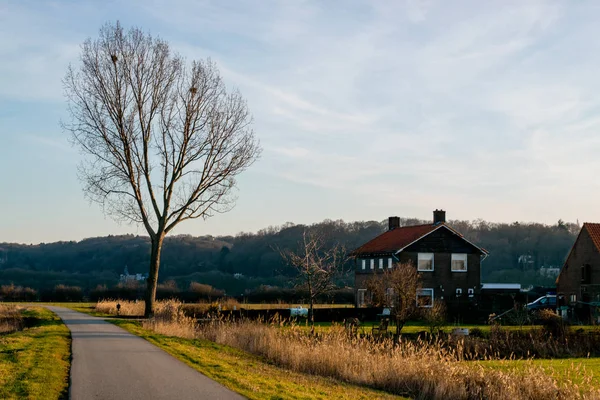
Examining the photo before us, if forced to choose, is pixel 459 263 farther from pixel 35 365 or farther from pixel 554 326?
pixel 35 365

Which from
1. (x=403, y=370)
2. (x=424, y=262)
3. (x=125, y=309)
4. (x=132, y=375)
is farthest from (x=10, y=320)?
(x=424, y=262)

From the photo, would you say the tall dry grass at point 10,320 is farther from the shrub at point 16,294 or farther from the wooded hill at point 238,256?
the wooded hill at point 238,256

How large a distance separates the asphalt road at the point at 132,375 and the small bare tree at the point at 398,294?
1204 cm

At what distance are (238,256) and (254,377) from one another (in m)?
132

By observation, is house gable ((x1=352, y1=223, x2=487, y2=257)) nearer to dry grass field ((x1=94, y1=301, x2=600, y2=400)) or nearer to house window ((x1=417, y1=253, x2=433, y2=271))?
house window ((x1=417, y1=253, x2=433, y2=271))

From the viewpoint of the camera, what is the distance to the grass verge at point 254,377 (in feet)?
40.2

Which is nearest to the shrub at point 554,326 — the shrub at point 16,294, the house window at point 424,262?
the house window at point 424,262

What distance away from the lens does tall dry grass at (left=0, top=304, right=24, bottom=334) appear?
2854 cm

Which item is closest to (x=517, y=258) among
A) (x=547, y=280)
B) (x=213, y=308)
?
(x=547, y=280)

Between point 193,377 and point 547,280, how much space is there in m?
104

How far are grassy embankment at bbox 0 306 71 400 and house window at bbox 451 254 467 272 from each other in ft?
115

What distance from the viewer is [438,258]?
52.2 meters

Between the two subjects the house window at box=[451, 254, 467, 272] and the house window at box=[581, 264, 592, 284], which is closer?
the house window at box=[581, 264, 592, 284]

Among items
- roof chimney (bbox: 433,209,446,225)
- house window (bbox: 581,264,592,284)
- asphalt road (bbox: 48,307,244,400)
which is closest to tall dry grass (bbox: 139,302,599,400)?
asphalt road (bbox: 48,307,244,400)
